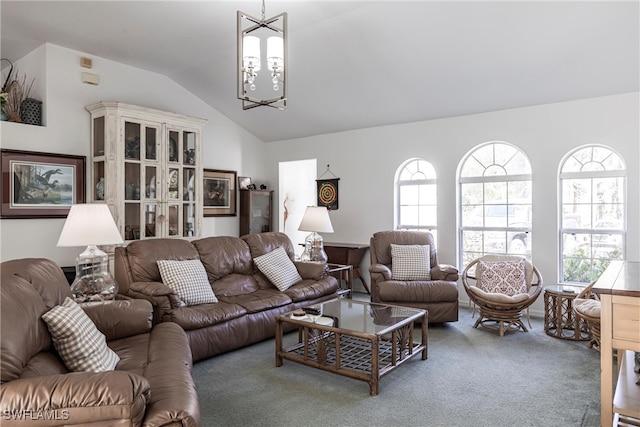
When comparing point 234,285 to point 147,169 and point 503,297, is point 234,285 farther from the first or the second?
point 503,297

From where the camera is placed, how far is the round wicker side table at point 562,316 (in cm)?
402

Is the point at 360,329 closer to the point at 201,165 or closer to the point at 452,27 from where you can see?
the point at 452,27

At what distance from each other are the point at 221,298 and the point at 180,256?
21.2 inches

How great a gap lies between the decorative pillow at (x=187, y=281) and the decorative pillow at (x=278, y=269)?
0.71 metres

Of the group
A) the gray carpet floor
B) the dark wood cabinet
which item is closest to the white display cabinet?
the dark wood cabinet

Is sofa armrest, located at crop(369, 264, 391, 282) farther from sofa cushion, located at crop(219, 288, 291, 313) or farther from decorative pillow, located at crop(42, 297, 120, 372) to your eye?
decorative pillow, located at crop(42, 297, 120, 372)

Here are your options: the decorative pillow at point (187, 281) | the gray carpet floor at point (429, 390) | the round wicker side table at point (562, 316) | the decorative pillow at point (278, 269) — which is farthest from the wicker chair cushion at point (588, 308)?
the decorative pillow at point (187, 281)

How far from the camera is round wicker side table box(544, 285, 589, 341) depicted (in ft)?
13.2

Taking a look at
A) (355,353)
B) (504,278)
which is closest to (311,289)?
(355,353)

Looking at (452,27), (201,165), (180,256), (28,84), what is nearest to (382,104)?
(452,27)

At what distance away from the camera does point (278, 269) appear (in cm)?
446

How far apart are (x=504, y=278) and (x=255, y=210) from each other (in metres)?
3.87

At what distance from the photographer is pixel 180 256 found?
3979 mm

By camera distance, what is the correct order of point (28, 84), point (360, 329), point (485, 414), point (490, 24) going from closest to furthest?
point (485, 414) → point (360, 329) → point (490, 24) → point (28, 84)
